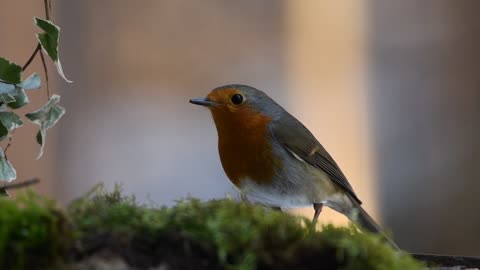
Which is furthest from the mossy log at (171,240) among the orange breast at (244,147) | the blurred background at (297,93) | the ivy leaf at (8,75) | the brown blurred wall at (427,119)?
the brown blurred wall at (427,119)

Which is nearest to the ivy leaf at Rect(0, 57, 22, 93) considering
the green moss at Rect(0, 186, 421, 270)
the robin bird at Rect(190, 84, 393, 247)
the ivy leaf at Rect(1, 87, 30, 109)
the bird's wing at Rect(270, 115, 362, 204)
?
the ivy leaf at Rect(1, 87, 30, 109)

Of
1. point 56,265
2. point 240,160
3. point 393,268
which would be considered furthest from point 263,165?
point 56,265

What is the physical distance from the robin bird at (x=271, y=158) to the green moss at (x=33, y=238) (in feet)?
3.54

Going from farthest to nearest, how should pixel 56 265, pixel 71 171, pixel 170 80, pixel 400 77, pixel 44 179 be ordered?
pixel 400 77
pixel 170 80
pixel 71 171
pixel 44 179
pixel 56 265

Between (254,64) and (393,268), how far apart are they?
349 cm

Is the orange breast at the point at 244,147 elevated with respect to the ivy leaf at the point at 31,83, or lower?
lower

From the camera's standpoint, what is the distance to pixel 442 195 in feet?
14.6

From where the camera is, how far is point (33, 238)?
2.27 ft

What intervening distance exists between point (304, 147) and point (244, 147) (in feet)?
0.82

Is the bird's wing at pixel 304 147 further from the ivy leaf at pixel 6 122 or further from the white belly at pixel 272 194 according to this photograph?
the ivy leaf at pixel 6 122

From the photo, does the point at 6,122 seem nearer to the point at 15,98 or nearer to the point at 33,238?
the point at 15,98

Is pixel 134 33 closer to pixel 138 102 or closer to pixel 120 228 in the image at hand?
pixel 138 102

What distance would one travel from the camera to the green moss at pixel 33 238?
2.27 ft

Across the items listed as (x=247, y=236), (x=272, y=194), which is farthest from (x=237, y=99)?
(x=247, y=236)
